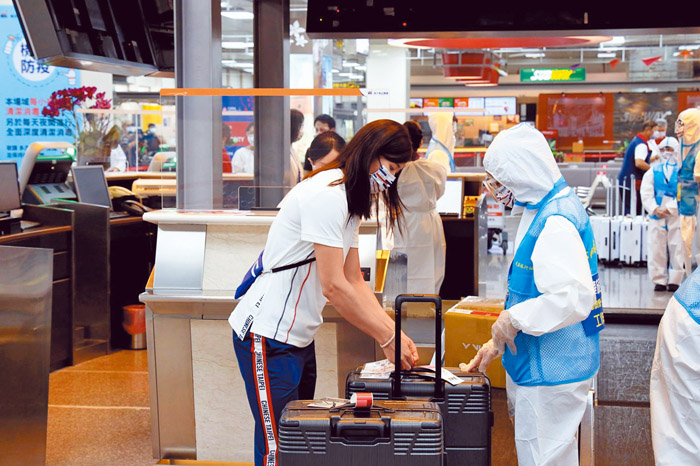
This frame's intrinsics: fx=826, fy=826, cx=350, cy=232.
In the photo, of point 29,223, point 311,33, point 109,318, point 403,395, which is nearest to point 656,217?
point 311,33

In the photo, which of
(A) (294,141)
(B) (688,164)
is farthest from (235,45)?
(B) (688,164)

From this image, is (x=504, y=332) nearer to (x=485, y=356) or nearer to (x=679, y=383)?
(x=485, y=356)

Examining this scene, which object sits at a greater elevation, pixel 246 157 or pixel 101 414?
pixel 246 157

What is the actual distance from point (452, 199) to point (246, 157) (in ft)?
12.1

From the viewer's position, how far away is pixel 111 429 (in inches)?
185

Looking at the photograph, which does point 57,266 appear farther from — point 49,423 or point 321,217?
point 321,217

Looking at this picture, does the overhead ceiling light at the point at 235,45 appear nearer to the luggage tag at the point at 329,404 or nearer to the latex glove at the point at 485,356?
the latex glove at the point at 485,356

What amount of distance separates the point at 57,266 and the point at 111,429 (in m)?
1.83

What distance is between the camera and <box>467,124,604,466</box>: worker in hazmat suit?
98.3 inches

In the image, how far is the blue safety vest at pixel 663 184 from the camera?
8.41 meters

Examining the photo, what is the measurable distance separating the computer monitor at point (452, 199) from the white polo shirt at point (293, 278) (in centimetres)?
533

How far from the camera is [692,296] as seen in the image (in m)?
2.63

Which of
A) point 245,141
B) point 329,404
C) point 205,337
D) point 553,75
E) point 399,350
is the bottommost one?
point 205,337

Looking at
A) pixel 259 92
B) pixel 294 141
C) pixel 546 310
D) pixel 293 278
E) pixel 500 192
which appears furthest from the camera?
pixel 294 141
